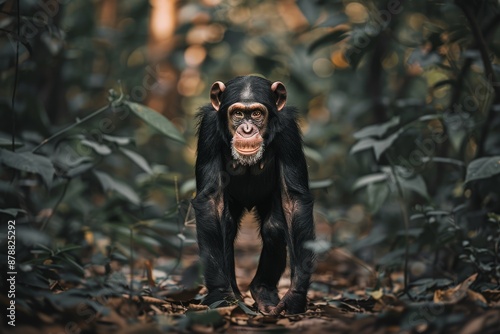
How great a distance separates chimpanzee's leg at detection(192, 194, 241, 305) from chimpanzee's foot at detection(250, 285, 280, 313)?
0.59 feet

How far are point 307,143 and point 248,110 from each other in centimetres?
315

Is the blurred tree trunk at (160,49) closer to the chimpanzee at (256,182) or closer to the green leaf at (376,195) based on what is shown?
the green leaf at (376,195)

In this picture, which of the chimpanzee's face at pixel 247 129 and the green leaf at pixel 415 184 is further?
the green leaf at pixel 415 184

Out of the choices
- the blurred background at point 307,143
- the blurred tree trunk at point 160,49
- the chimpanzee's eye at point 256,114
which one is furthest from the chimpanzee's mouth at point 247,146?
the blurred tree trunk at point 160,49

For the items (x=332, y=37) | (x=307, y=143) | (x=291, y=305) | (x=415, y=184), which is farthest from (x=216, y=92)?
(x=307, y=143)

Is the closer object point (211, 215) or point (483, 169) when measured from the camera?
point (211, 215)

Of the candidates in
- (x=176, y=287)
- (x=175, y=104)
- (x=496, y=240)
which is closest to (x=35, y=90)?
(x=176, y=287)

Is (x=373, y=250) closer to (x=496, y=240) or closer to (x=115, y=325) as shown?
(x=496, y=240)

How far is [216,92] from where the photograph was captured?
16.2 feet

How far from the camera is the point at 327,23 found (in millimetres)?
6191

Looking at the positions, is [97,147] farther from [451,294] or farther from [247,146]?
[451,294]

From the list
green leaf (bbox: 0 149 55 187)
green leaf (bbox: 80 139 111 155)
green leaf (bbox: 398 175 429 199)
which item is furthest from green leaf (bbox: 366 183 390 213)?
green leaf (bbox: 0 149 55 187)

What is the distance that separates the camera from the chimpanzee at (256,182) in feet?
14.9

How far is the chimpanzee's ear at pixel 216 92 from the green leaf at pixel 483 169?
190 centimetres
